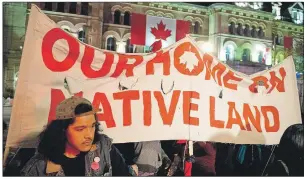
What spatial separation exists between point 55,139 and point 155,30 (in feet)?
51.6

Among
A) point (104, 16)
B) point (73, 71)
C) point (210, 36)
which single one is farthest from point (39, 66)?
point (210, 36)

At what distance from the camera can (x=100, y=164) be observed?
335cm

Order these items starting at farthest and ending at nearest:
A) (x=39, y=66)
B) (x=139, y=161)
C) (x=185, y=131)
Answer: (x=139, y=161), (x=185, y=131), (x=39, y=66)

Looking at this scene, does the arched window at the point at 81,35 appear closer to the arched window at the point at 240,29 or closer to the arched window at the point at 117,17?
the arched window at the point at 117,17

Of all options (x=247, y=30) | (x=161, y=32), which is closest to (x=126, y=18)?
(x=161, y=32)

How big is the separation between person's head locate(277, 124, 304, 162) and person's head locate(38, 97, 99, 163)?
8.18 ft

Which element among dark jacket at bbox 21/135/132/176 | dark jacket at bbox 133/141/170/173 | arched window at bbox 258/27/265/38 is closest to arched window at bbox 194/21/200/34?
arched window at bbox 258/27/265/38

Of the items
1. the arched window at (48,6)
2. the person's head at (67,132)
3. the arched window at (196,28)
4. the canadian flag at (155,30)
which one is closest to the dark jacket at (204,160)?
the person's head at (67,132)

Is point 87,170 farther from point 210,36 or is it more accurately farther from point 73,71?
point 210,36

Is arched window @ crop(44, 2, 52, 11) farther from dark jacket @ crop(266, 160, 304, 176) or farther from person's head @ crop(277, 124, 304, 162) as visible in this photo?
dark jacket @ crop(266, 160, 304, 176)

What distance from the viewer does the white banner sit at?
3.15 m

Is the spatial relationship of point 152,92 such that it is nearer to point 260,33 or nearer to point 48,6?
point 48,6

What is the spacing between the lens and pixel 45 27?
3230 mm

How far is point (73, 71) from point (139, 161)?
5.98 feet
